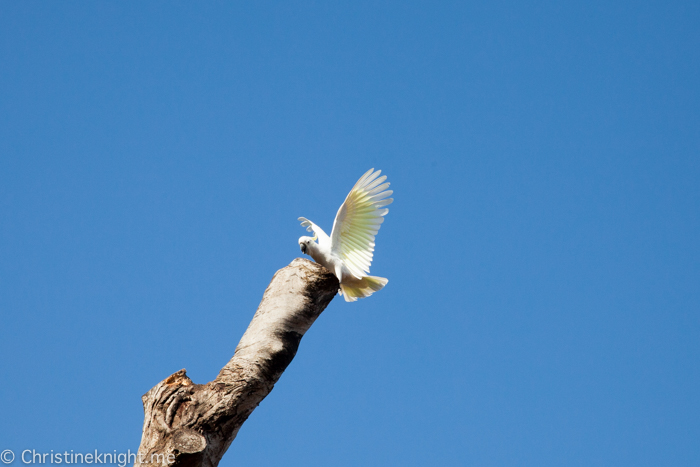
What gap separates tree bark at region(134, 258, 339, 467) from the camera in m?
5.95

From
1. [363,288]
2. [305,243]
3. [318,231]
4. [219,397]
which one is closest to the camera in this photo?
[219,397]

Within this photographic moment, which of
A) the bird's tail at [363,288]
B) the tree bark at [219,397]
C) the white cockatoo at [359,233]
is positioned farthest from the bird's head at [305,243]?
the tree bark at [219,397]

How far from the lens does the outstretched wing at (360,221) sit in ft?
31.7

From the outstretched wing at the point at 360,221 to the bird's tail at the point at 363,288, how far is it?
0.50 feet

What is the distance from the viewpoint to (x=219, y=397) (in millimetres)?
6332

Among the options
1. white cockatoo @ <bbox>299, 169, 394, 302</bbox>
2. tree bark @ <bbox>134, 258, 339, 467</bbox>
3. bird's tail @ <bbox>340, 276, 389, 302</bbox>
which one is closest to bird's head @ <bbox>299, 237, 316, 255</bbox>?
white cockatoo @ <bbox>299, 169, 394, 302</bbox>

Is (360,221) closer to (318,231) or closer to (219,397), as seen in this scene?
(318,231)

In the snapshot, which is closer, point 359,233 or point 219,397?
point 219,397

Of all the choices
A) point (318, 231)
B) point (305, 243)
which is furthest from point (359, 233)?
point (305, 243)

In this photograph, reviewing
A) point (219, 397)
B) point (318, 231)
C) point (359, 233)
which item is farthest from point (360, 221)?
point (219, 397)

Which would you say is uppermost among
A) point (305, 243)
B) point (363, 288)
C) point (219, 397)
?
point (305, 243)

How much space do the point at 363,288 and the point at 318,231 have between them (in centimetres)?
113

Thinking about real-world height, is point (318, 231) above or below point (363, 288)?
above

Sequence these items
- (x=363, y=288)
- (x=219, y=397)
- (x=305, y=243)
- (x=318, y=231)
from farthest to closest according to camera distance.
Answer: (x=318, y=231) < (x=363, y=288) < (x=305, y=243) < (x=219, y=397)
